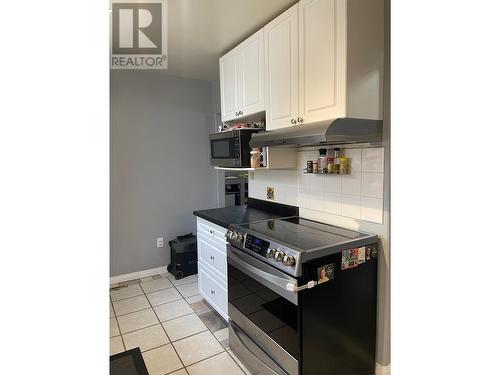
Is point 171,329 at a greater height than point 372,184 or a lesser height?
lesser

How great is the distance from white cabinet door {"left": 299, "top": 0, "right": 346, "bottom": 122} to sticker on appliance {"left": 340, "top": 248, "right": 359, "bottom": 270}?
29.9 inches

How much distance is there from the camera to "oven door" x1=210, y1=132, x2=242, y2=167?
7.73ft

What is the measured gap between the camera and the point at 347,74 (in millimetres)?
1548

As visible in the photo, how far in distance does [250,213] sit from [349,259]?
3.76ft

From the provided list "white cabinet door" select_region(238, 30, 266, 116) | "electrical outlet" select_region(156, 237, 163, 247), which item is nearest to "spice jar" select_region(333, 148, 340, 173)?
"white cabinet door" select_region(238, 30, 266, 116)

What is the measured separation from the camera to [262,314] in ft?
5.65

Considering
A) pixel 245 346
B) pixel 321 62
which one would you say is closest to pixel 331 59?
pixel 321 62

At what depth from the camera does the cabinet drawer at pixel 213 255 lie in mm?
2277

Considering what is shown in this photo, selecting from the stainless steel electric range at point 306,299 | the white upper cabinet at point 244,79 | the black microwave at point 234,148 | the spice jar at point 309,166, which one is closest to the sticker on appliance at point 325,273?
the stainless steel electric range at point 306,299

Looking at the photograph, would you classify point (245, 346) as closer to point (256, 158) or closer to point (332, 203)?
point (332, 203)
